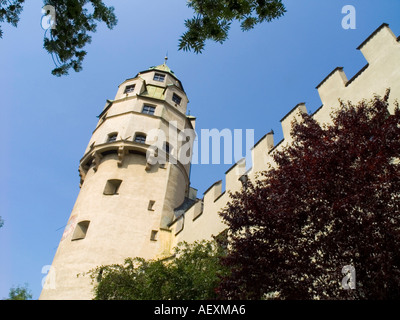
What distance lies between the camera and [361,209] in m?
5.25

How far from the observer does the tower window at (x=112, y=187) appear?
2127cm

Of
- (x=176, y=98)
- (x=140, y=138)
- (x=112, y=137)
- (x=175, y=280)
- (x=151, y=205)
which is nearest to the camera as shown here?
(x=175, y=280)

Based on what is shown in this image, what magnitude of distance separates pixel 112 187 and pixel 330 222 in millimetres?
18455

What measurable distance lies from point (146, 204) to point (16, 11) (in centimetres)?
1568

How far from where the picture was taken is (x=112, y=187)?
864 inches

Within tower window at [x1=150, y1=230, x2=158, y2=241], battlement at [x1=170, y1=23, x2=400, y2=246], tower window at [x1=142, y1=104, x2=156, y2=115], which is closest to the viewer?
battlement at [x1=170, y1=23, x2=400, y2=246]

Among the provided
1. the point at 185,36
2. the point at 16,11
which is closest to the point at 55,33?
the point at 16,11

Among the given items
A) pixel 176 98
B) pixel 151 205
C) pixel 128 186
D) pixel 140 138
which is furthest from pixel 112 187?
pixel 176 98

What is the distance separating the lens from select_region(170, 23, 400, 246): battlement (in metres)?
10.5

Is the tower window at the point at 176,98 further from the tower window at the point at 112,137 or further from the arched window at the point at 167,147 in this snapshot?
the tower window at the point at 112,137

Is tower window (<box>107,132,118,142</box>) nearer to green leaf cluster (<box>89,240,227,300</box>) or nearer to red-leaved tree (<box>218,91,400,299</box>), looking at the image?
green leaf cluster (<box>89,240,227,300</box>)

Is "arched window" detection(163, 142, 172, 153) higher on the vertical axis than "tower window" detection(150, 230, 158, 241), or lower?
higher

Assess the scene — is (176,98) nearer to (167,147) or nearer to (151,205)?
(167,147)

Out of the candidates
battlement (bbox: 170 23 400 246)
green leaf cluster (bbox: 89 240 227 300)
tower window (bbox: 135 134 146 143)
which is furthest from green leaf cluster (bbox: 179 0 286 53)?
tower window (bbox: 135 134 146 143)
